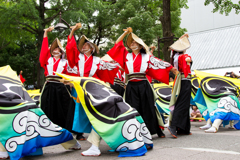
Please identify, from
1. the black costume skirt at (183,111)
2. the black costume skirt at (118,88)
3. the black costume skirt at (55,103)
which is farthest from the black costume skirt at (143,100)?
the black costume skirt at (118,88)

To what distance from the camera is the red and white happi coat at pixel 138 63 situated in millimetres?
4836

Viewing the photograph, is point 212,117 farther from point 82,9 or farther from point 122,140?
point 82,9

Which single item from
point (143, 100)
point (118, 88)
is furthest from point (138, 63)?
point (118, 88)

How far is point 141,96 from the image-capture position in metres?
4.88

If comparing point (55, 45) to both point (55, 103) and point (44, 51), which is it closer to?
point (44, 51)

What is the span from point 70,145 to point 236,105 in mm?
4112

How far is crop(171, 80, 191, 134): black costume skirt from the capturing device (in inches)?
208

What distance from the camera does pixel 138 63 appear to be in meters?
4.84

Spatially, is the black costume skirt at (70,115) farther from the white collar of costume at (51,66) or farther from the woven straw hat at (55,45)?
the woven straw hat at (55,45)

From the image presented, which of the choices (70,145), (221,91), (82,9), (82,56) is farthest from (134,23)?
(70,145)

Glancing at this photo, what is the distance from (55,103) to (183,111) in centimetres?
253

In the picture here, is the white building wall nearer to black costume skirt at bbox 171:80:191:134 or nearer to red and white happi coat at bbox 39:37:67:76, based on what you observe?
black costume skirt at bbox 171:80:191:134

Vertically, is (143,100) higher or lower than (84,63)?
lower

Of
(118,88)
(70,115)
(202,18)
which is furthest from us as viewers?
(202,18)
